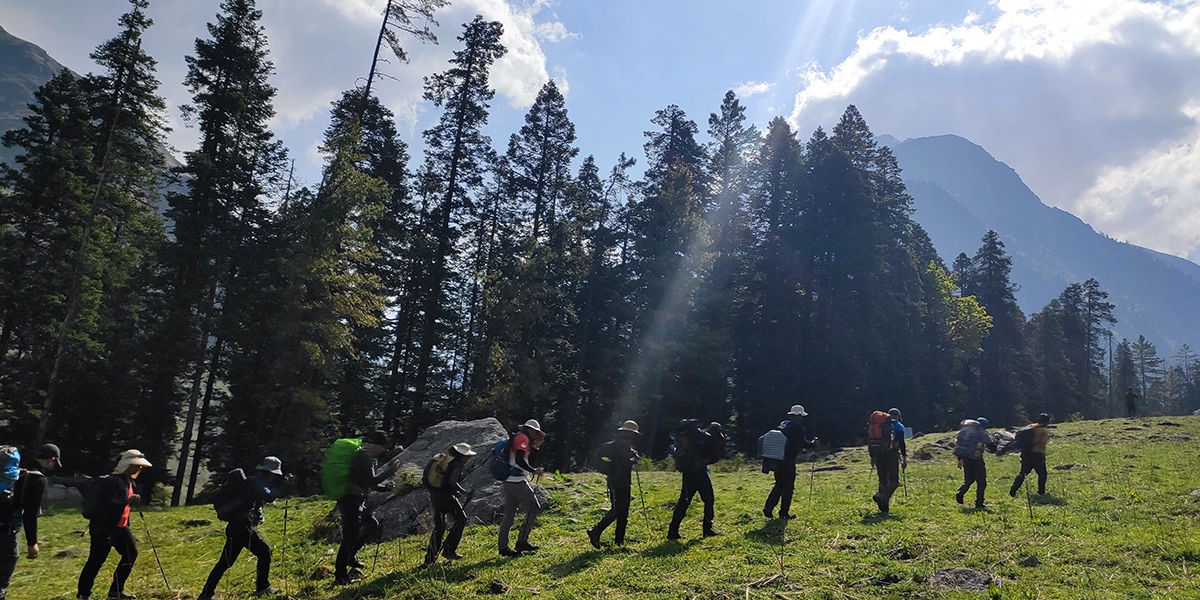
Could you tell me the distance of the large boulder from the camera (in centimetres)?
1330

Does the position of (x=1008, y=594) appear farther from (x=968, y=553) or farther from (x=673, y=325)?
(x=673, y=325)

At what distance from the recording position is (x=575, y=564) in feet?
30.0

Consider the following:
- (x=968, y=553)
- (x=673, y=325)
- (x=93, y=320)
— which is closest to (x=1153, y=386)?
(x=673, y=325)

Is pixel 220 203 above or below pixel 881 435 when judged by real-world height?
above

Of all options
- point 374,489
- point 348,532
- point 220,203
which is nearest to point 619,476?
point 374,489

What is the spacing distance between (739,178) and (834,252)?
8.41m

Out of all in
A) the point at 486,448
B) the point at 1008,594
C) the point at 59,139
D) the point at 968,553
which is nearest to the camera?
the point at 1008,594

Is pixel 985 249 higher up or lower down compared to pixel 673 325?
higher up

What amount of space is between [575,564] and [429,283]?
1132 inches

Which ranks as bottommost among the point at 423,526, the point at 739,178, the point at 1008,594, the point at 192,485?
the point at 192,485

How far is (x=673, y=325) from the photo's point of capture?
1364 inches

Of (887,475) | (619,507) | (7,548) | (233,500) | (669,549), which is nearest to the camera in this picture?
(7,548)

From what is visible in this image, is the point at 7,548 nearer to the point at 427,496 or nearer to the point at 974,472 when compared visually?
the point at 427,496

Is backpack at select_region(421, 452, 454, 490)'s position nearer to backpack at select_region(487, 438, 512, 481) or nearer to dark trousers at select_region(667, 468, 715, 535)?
backpack at select_region(487, 438, 512, 481)
